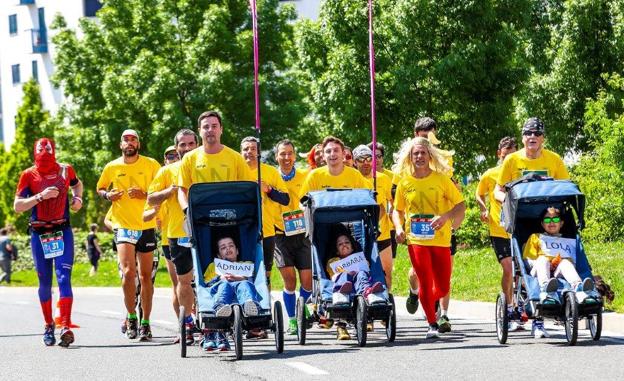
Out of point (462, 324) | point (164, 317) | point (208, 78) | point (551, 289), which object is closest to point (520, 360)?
point (551, 289)

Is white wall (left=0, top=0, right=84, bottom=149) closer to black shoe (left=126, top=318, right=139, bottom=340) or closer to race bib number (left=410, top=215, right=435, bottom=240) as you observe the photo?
black shoe (left=126, top=318, right=139, bottom=340)

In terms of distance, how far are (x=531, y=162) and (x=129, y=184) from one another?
4.19 m

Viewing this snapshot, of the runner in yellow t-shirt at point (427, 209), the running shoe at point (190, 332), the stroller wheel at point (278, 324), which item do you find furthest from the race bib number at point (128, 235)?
the stroller wheel at point (278, 324)

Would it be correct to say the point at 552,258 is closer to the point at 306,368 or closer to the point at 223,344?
the point at 306,368

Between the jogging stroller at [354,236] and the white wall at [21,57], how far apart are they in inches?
2570

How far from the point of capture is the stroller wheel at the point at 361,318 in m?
13.2

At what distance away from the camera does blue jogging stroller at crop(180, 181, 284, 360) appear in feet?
40.8

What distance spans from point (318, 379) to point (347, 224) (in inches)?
142

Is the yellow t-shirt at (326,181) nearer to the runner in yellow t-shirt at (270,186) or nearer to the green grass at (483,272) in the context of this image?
the runner in yellow t-shirt at (270,186)

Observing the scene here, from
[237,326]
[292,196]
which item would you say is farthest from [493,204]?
[237,326]

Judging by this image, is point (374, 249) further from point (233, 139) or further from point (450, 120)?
point (233, 139)

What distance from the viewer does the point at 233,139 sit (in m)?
42.4

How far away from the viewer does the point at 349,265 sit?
13781 millimetres

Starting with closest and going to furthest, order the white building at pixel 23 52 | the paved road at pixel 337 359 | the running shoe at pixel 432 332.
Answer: the paved road at pixel 337 359 < the running shoe at pixel 432 332 < the white building at pixel 23 52
